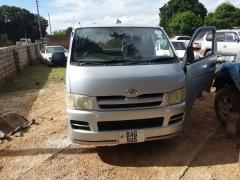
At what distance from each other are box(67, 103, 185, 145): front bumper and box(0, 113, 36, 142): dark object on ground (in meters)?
2.08

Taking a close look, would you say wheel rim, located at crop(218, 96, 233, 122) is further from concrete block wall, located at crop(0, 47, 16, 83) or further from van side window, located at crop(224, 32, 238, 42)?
van side window, located at crop(224, 32, 238, 42)

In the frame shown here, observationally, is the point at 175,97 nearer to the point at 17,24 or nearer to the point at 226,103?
the point at 226,103

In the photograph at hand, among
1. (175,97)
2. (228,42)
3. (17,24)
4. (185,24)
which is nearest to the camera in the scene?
(175,97)

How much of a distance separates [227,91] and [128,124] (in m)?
2.19

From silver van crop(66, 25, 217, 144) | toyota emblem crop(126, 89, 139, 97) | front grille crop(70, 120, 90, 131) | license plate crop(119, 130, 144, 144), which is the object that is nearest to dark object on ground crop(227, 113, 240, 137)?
silver van crop(66, 25, 217, 144)

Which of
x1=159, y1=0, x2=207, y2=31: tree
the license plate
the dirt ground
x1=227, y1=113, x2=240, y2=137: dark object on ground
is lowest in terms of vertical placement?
the dirt ground

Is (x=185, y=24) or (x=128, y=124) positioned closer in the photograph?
(x=128, y=124)

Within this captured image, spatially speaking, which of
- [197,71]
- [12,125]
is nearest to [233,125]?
[197,71]

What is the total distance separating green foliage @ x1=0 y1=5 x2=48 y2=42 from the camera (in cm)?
7738

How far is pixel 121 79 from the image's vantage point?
471cm

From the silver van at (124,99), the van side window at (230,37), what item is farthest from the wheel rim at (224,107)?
the van side window at (230,37)

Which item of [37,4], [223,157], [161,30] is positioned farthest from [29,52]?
[37,4]

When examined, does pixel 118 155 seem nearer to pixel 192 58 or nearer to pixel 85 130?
pixel 85 130

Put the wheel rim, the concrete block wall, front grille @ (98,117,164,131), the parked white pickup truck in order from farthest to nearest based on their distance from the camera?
1. the parked white pickup truck
2. the concrete block wall
3. the wheel rim
4. front grille @ (98,117,164,131)
